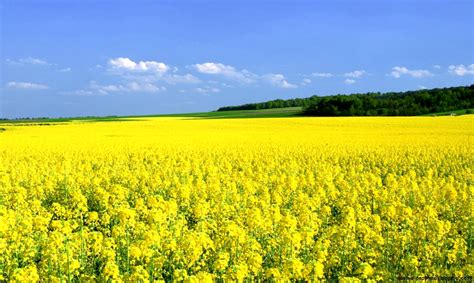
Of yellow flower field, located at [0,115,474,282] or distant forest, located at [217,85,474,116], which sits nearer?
yellow flower field, located at [0,115,474,282]

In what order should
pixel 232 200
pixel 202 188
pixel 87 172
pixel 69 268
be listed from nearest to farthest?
pixel 69 268
pixel 232 200
pixel 202 188
pixel 87 172

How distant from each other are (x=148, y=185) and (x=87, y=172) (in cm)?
409

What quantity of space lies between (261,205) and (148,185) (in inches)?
202

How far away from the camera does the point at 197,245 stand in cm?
645

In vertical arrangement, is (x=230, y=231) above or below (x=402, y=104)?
below

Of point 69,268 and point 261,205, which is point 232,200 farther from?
point 69,268

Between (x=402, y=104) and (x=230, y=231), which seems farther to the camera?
(x=402, y=104)

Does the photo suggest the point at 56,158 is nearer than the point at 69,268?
No

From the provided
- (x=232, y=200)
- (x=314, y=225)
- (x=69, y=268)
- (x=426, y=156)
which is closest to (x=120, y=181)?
(x=232, y=200)

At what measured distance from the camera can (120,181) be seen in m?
15.5

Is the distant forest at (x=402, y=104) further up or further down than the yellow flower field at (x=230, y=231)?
further up

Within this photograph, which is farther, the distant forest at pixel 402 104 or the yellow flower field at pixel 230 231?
the distant forest at pixel 402 104

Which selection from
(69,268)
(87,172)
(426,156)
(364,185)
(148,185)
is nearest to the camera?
(69,268)

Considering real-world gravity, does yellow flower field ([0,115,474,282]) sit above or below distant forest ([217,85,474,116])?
below
